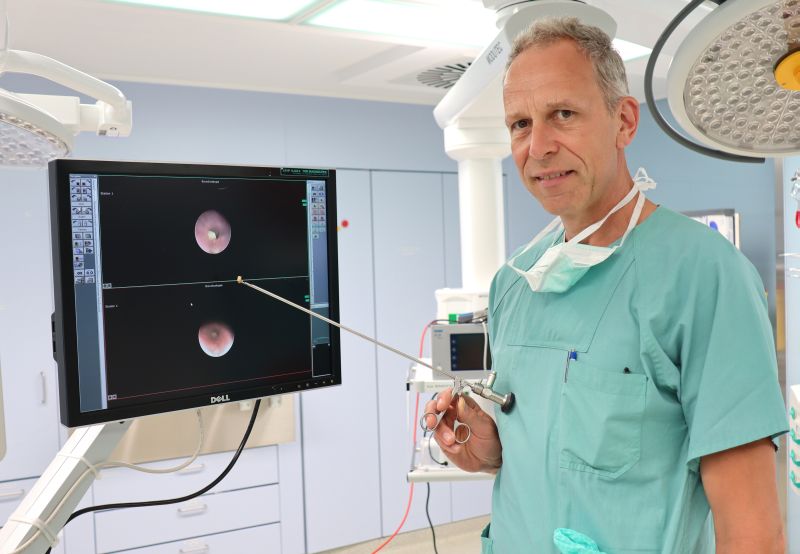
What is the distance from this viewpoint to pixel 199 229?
1.20 meters

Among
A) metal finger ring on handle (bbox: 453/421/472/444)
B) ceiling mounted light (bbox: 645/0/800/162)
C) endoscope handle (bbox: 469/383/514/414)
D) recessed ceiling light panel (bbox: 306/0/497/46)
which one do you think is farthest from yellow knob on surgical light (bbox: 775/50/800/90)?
recessed ceiling light panel (bbox: 306/0/497/46)

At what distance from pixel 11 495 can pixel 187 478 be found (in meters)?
0.71

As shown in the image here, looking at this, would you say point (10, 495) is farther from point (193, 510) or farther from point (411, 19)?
point (411, 19)

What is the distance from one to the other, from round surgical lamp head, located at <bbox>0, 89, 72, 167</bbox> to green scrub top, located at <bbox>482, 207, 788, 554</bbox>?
2.55ft

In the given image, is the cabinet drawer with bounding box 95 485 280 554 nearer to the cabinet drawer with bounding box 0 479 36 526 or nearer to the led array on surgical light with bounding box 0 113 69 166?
the cabinet drawer with bounding box 0 479 36 526

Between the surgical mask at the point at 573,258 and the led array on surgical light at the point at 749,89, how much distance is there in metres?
0.33

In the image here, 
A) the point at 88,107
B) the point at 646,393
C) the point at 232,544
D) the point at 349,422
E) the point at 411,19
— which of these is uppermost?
the point at 411,19

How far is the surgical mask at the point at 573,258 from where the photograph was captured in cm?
109

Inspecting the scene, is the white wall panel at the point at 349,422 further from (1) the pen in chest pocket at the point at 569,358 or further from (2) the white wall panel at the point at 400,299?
(1) the pen in chest pocket at the point at 569,358

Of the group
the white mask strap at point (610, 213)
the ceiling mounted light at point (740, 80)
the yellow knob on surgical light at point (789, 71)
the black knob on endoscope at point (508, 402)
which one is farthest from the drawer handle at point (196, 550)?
the yellow knob on surgical light at point (789, 71)

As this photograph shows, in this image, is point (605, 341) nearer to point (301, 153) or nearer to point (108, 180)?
point (108, 180)

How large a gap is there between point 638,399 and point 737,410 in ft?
0.42

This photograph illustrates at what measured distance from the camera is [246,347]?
124 centimetres

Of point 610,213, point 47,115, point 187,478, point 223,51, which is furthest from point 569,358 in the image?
point 187,478
